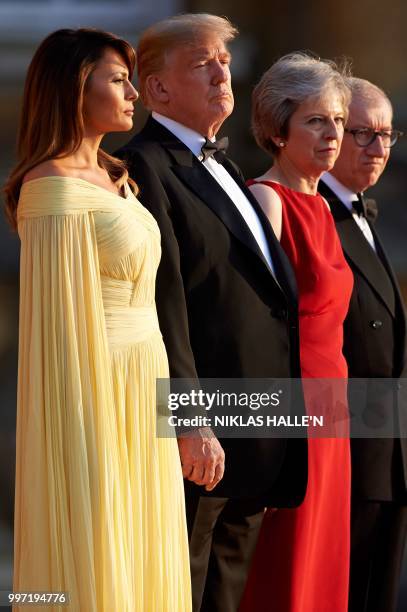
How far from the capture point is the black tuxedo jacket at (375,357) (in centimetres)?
431

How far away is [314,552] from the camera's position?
4043mm

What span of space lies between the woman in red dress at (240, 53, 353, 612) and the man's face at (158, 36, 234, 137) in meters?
0.33

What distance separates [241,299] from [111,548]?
2.45 feet

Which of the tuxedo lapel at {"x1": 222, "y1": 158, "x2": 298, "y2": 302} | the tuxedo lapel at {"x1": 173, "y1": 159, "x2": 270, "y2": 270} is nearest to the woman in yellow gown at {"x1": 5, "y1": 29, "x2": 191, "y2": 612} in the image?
the tuxedo lapel at {"x1": 173, "y1": 159, "x2": 270, "y2": 270}

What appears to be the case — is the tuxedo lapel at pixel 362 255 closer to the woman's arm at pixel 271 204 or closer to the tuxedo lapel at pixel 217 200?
the woman's arm at pixel 271 204

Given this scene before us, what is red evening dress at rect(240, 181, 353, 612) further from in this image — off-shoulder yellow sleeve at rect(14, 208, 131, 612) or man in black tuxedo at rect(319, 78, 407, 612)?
off-shoulder yellow sleeve at rect(14, 208, 131, 612)

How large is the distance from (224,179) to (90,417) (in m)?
0.87

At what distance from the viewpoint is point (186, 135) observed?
3803mm

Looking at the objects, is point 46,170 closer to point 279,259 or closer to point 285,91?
point 279,259

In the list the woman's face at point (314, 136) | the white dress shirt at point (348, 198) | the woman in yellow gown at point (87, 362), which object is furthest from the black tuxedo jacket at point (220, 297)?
the white dress shirt at point (348, 198)

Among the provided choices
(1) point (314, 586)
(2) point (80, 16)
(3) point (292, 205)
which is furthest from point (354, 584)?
(2) point (80, 16)

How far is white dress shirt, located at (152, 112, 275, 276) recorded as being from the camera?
3799 millimetres

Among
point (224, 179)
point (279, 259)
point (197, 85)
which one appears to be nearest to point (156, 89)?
point (197, 85)

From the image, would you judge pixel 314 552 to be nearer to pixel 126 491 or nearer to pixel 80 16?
pixel 126 491
